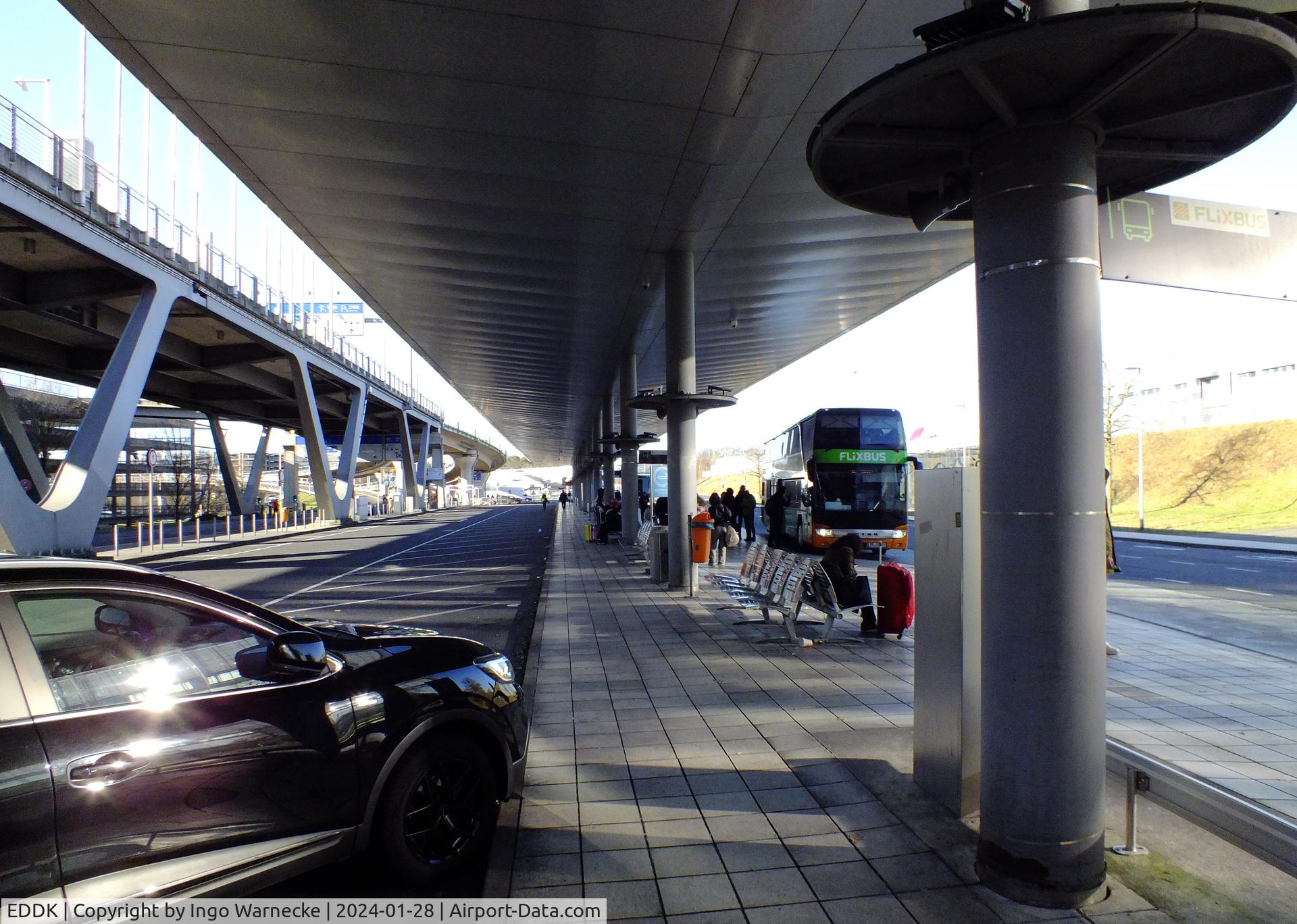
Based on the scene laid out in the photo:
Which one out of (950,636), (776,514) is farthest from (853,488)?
(950,636)

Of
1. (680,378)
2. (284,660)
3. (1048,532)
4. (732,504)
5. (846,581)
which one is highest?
(680,378)

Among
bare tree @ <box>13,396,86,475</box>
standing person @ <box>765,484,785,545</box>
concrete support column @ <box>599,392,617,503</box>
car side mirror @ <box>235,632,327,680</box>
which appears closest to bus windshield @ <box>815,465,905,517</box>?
standing person @ <box>765,484,785,545</box>

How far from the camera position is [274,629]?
3465 millimetres

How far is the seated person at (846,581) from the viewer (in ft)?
31.0

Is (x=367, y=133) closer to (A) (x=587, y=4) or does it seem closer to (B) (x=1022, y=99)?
(A) (x=587, y=4)

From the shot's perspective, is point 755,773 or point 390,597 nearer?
point 755,773

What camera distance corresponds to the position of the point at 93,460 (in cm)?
2272

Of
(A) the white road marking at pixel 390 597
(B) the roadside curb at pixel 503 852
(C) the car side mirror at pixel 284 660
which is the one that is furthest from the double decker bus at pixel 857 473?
(C) the car side mirror at pixel 284 660

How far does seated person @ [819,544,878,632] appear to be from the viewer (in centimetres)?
945

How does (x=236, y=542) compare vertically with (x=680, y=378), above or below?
below

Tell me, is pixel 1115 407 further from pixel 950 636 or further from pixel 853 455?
pixel 950 636

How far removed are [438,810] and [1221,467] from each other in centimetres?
4620

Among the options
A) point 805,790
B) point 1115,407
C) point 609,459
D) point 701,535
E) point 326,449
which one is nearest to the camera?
point 805,790

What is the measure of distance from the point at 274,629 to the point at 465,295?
1622 centimetres
